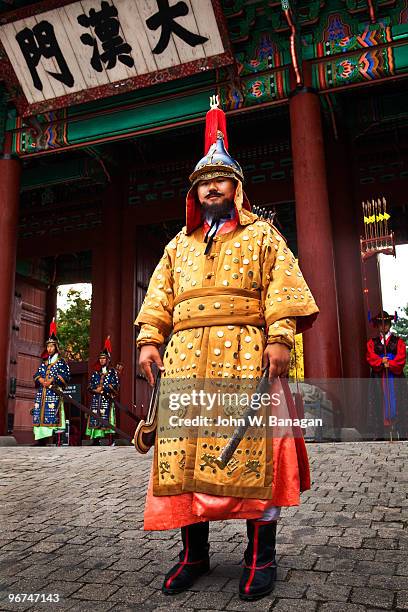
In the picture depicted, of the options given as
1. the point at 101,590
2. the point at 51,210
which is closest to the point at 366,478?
the point at 101,590

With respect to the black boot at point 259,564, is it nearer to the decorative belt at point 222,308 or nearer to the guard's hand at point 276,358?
the guard's hand at point 276,358

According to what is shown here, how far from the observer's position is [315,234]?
6.99m

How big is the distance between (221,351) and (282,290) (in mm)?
359

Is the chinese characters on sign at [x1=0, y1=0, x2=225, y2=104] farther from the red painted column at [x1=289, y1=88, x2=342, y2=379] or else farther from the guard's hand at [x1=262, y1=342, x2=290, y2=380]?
the guard's hand at [x1=262, y1=342, x2=290, y2=380]

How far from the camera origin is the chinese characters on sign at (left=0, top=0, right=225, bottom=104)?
7492mm

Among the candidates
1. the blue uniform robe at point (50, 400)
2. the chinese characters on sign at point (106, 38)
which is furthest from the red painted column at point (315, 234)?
the blue uniform robe at point (50, 400)

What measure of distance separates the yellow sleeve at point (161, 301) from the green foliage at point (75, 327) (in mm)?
19929

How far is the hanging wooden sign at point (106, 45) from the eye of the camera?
750 centimetres

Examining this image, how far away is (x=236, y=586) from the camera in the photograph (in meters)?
2.13

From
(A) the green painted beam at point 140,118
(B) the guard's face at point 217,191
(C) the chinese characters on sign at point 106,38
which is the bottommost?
(B) the guard's face at point 217,191

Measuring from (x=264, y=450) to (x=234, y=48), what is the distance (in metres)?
7.48

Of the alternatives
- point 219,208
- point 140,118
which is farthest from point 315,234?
point 219,208

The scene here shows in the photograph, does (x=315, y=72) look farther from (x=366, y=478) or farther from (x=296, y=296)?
(x=296, y=296)

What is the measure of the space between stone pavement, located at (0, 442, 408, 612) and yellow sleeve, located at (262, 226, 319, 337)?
3.29ft
